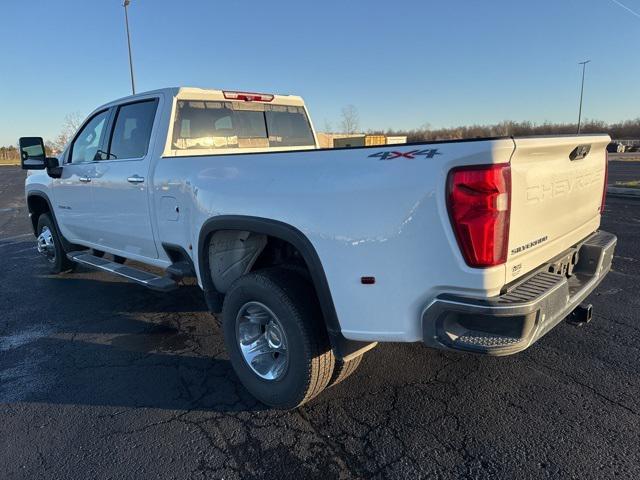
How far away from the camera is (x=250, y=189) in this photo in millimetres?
2918

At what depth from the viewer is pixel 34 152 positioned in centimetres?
551

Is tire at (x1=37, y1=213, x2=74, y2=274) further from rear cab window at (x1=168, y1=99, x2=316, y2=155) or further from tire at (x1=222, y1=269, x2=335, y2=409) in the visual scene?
tire at (x1=222, y1=269, x2=335, y2=409)

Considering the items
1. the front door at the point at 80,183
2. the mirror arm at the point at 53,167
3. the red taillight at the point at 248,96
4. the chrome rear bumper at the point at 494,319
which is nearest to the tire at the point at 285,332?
the chrome rear bumper at the point at 494,319

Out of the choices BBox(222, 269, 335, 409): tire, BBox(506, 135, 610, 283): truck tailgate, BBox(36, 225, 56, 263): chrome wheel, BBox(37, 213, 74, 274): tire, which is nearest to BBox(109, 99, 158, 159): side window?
BBox(222, 269, 335, 409): tire

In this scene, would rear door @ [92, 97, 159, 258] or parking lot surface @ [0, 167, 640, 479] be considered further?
rear door @ [92, 97, 159, 258]

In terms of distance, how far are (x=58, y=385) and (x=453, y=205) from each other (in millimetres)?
3124

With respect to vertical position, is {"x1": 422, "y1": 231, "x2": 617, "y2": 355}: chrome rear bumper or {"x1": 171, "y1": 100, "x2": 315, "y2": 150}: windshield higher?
{"x1": 171, "y1": 100, "x2": 315, "y2": 150}: windshield

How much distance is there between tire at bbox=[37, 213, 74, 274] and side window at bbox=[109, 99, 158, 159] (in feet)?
7.01

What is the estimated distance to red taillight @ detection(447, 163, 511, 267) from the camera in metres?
2.08

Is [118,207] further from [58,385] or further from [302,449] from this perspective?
[302,449]

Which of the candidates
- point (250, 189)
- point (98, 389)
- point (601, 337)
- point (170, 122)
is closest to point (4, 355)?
point (98, 389)

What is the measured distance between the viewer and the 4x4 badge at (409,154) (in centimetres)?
217

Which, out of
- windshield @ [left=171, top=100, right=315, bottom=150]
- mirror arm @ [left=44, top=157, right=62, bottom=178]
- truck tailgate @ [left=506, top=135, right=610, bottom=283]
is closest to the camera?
truck tailgate @ [left=506, top=135, right=610, bottom=283]

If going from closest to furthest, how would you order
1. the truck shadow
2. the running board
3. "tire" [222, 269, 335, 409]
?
"tire" [222, 269, 335, 409], the truck shadow, the running board
